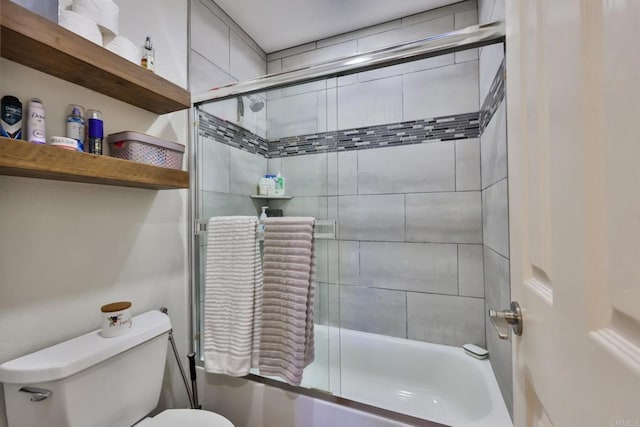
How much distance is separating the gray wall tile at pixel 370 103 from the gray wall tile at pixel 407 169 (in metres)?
0.23

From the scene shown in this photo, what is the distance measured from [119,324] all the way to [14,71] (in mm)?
918

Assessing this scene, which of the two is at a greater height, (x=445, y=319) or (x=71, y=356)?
(x=71, y=356)

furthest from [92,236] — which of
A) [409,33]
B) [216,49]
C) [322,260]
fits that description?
[409,33]

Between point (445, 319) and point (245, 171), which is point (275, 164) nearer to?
point (245, 171)

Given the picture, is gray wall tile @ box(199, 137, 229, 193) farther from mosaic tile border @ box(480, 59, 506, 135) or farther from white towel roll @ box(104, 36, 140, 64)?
mosaic tile border @ box(480, 59, 506, 135)

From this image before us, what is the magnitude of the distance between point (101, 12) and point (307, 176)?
964 mm

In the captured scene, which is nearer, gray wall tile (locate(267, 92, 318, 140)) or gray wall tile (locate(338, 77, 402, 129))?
gray wall tile (locate(267, 92, 318, 140))

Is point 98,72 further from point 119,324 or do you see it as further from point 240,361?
point 240,361

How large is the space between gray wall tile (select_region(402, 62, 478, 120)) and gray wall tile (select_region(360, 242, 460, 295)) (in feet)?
2.99

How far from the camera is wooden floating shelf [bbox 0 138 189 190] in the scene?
2.34ft

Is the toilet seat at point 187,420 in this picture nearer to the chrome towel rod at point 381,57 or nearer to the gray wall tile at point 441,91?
the chrome towel rod at point 381,57

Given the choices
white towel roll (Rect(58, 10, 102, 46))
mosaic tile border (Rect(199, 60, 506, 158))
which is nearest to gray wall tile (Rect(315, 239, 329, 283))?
mosaic tile border (Rect(199, 60, 506, 158))

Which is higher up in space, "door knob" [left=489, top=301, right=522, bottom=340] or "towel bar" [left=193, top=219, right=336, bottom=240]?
"towel bar" [left=193, top=219, right=336, bottom=240]

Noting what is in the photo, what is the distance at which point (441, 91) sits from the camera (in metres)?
1.79
